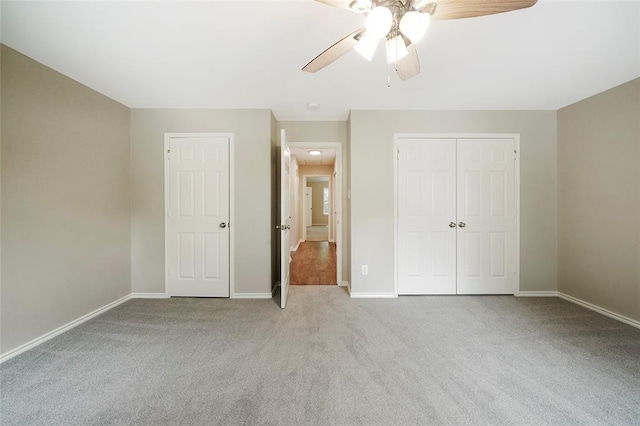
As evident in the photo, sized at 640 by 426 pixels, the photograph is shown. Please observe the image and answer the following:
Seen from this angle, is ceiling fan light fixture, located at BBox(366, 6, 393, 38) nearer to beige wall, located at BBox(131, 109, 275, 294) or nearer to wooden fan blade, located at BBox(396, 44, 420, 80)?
wooden fan blade, located at BBox(396, 44, 420, 80)

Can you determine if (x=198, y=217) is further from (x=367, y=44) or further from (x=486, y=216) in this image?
(x=486, y=216)

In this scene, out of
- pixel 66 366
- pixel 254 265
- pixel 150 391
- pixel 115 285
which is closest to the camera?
pixel 150 391

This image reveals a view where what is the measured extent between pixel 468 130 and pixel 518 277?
6.61 feet

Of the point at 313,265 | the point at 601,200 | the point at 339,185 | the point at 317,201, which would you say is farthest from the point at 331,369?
the point at 317,201

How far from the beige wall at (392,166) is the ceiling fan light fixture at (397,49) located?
66.4 inches

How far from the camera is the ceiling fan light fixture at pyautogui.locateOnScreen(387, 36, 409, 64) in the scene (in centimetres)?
129

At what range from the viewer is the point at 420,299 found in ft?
9.73

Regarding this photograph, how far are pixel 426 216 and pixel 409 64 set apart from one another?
6.72 feet

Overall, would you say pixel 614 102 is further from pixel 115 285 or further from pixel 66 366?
pixel 115 285

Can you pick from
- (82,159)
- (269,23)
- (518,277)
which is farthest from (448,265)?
(82,159)

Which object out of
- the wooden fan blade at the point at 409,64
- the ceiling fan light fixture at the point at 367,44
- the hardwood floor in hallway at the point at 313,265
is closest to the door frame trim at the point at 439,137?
the hardwood floor in hallway at the point at 313,265

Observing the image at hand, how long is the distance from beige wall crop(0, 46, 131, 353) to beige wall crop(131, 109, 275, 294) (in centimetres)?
21

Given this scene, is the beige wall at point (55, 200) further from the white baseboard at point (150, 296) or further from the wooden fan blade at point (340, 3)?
the wooden fan blade at point (340, 3)

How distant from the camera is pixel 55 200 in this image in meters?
2.15
